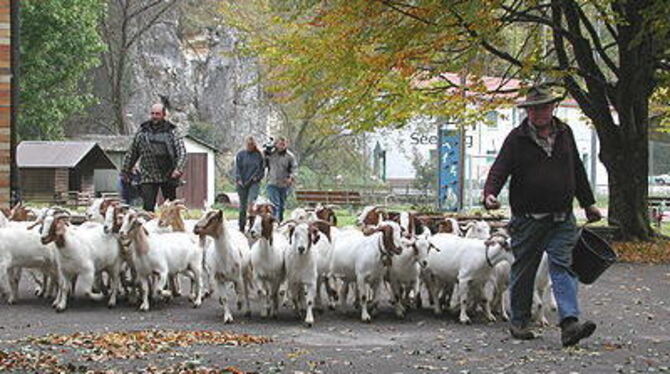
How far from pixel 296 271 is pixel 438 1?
5.92 metres

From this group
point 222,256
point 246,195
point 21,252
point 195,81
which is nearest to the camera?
point 222,256

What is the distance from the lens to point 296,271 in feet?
36.9

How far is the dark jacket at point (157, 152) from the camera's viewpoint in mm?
14992

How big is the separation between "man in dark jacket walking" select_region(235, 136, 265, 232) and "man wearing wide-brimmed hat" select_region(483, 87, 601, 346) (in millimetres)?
11116

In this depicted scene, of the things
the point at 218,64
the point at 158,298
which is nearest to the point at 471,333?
the point at 158,298

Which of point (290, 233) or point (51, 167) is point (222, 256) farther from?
point (51, 167)

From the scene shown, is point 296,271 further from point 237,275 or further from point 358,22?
point 358,22

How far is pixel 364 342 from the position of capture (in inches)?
387

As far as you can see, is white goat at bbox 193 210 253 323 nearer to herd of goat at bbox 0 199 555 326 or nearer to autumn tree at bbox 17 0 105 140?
herd of goat at bbox 0 199 555 326

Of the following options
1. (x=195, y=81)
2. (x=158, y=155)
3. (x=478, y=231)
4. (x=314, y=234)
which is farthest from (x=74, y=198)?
(x=314, y=234)

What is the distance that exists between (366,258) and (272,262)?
1.07 m

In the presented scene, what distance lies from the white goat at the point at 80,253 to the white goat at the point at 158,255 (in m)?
0.24

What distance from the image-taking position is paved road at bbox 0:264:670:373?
8180 mm

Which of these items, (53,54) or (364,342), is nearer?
(364,342)
